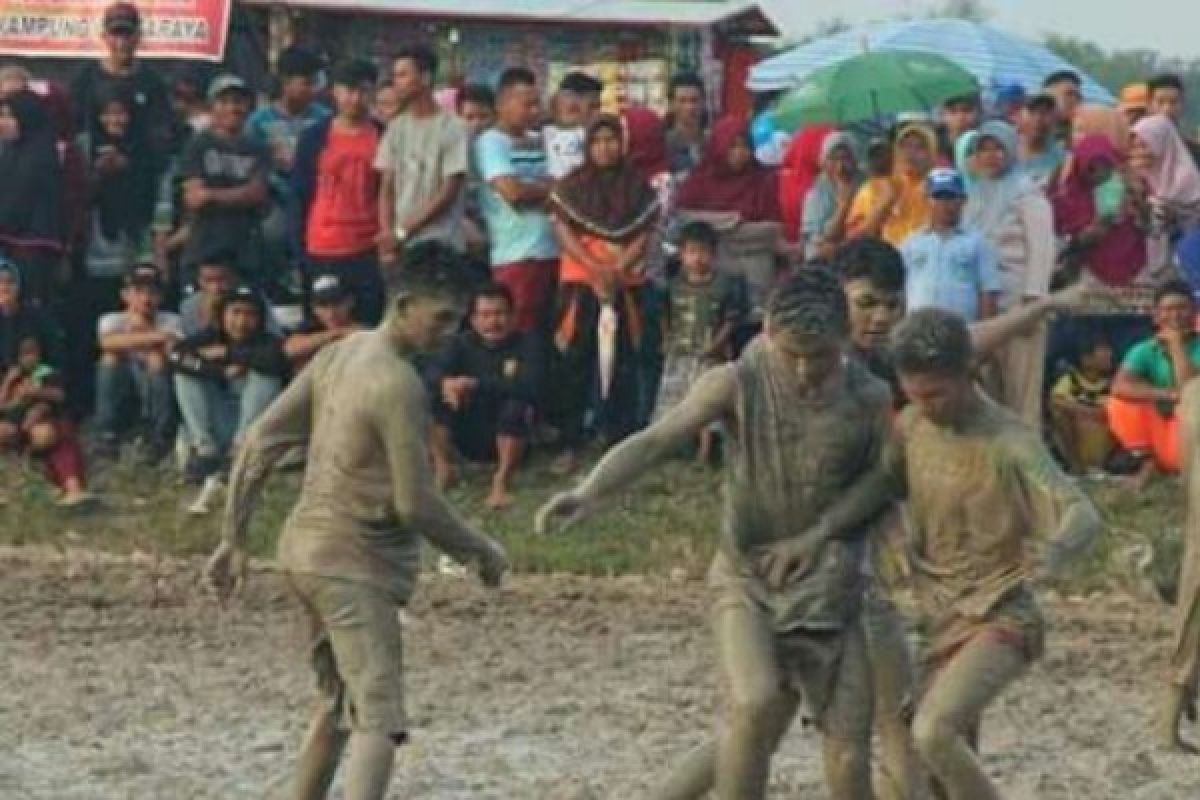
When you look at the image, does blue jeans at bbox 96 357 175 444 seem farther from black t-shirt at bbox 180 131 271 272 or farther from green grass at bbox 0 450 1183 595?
black t-shirt at bbox 180 131 271 272

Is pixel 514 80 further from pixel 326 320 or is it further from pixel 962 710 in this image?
pixel 962 710

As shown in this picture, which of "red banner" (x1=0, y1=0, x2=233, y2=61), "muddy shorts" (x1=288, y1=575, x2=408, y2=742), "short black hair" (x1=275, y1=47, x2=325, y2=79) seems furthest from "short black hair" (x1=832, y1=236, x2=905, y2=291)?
"red banner" (x1=0, y1=0, x2=233, y2=61)

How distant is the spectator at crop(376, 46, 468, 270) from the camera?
17.4 m

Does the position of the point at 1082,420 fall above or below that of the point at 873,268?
below

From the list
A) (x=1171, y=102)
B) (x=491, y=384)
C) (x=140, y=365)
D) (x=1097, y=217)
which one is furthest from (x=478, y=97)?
(x=1171, y=102)

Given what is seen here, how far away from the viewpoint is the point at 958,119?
18.4 metres

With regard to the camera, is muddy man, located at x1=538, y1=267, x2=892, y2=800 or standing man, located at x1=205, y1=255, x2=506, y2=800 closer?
muddy man, located at x1=538, y1=267, x2=892, y2=800

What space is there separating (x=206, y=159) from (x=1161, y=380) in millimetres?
4971

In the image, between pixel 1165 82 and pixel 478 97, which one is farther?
pixel 1165 82

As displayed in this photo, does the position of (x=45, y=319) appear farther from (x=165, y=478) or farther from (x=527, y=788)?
(x=527, y=788)

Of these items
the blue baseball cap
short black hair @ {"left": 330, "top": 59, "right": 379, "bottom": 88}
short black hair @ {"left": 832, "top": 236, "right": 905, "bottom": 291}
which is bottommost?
the blue baseball cap

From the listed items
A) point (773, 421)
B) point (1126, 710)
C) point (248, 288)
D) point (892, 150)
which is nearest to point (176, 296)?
point (248, 288)

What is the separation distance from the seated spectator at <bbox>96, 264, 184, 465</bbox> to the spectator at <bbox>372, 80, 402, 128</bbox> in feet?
4.73

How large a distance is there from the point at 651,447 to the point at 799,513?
20.3 inches
